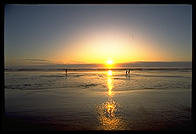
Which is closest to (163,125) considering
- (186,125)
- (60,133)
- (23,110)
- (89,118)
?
(186,125)

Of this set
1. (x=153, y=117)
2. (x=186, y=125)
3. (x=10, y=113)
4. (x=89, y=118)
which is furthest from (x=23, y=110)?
(x=186, y=125)

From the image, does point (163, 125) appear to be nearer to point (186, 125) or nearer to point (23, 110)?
point (186, 125)

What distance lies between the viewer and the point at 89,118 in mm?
5379

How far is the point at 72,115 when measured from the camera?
18.9ft
